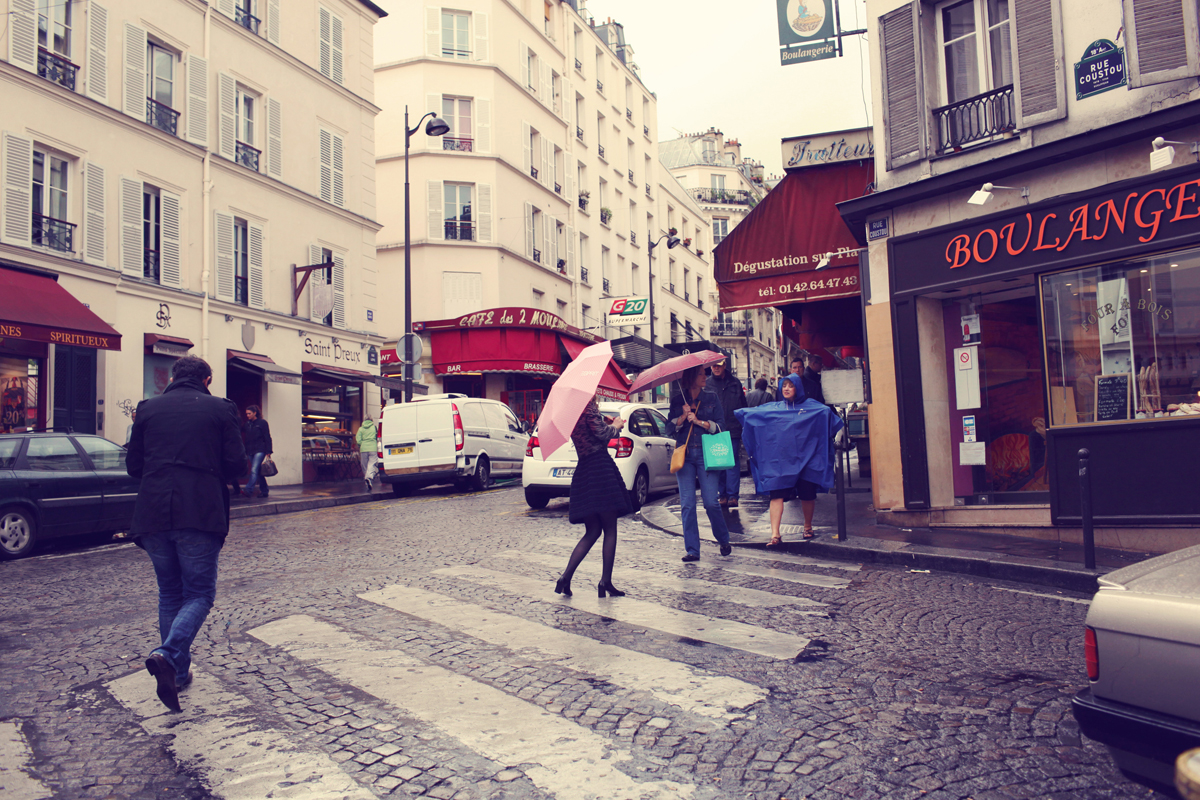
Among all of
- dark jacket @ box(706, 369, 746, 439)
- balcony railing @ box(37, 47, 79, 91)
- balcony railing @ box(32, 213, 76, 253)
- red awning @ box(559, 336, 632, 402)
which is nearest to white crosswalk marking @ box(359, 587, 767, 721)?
red awning @ box(559, 336, 632, 402)

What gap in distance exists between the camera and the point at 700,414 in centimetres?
854

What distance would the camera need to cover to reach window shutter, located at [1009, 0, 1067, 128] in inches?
384

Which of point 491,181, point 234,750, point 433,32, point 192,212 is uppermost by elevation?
point 433,32

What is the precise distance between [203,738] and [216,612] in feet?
8.92

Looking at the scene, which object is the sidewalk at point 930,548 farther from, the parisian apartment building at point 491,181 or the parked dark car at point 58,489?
the parisian apartment building at point 491,181

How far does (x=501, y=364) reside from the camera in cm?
3100

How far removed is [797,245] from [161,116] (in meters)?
13.8

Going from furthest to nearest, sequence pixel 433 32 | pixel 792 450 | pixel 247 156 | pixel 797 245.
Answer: pixel 433 32, pixel 247 156, pixel 797 245, pixel 792 450

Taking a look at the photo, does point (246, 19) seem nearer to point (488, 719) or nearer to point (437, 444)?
point (437, 444)

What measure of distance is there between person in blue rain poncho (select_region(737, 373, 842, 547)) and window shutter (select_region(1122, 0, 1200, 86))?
443 centimetres

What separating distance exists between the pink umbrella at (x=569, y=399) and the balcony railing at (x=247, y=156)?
17.3 meters

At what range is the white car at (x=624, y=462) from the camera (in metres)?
13.4

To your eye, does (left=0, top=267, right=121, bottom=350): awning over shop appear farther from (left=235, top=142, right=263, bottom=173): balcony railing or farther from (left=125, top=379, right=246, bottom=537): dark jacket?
(left=125, top=379, right=246, bottom=537): dark jacket

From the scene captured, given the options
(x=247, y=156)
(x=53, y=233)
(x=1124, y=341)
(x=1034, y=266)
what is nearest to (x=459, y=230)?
(x=247, y=156)
